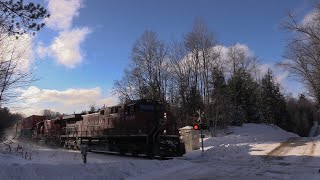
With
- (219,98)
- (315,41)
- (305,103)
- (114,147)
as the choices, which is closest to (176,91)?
(219,98)

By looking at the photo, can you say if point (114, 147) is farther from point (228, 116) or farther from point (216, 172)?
point (228, 116)

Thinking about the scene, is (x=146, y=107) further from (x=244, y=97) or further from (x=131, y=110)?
(x=244, y=97)

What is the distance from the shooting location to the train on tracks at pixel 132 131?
2300 centimetres

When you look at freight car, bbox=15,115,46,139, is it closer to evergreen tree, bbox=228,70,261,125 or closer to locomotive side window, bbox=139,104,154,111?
locomotive side window, bbox=139,104,154,111

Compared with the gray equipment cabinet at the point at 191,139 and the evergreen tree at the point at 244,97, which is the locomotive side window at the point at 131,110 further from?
the evergreen tree at the point at 244,97

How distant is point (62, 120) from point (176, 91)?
19.9 m

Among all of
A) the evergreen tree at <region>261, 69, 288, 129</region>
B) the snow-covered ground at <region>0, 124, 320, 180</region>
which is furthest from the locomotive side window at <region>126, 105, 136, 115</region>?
the evergreen tree at <region>261, 69, 288, 129</region>

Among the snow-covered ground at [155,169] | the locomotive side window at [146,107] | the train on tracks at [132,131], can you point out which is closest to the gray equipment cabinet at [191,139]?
the train on tracks at [132,131]

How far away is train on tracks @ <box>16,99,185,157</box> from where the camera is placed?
2300cm

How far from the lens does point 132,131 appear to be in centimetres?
2434

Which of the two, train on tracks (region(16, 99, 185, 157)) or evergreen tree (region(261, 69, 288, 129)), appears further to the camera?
evergreen tree (region(261, 69, 288, 129))

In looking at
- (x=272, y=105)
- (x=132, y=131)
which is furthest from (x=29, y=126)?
(x=272, y=105)

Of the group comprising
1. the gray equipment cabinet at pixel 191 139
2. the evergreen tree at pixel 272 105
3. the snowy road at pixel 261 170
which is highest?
the evergreen tree at pixel 272 105

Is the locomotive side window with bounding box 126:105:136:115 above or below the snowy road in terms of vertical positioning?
above
